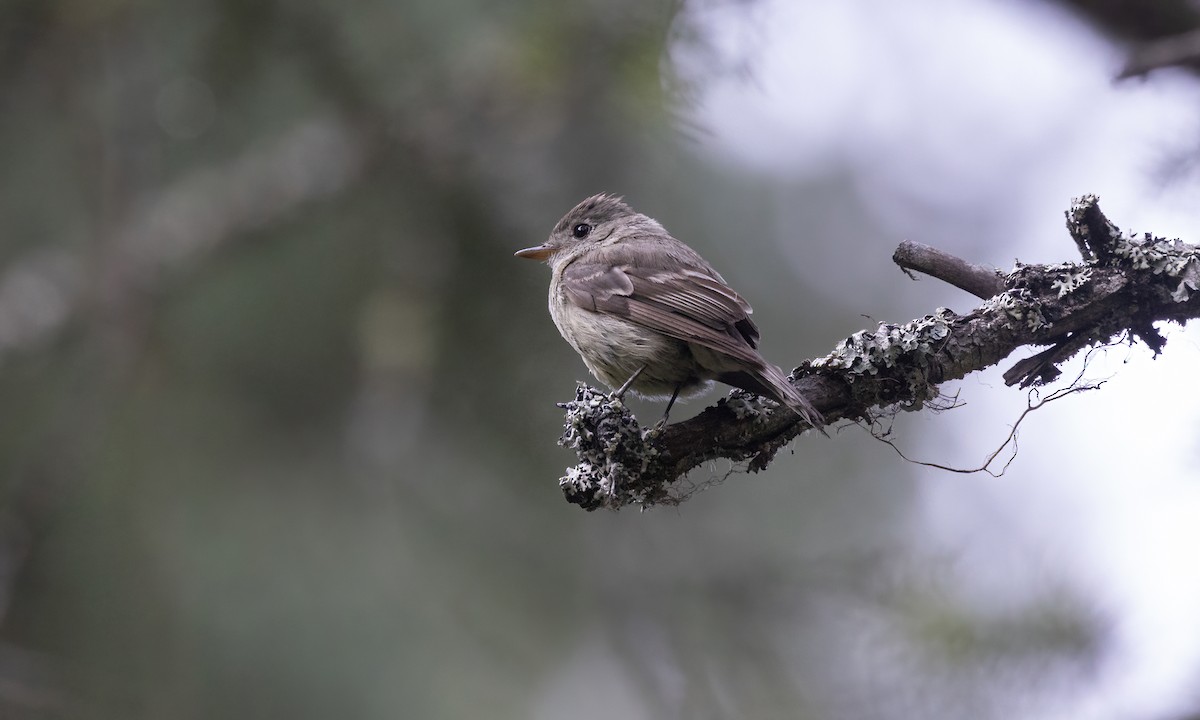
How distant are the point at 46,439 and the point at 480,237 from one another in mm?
1954

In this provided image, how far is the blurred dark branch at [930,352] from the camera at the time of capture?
6.13 feet

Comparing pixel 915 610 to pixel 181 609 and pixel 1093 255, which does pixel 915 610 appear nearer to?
pixel 1093 255

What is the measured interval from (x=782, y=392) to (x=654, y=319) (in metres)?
1.08

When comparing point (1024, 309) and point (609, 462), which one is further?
point (609, 462)

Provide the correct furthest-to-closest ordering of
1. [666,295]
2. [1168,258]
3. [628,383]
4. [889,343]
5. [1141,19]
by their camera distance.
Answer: [666,295] < [628,383] < [1141,19] < [889,343] < [1168,258]

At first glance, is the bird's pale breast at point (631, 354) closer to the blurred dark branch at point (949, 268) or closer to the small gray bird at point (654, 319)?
the small gray bird at point (654, 319)

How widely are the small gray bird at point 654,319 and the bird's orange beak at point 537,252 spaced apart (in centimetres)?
1

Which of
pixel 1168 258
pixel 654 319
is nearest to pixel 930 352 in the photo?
pixel 1168 258

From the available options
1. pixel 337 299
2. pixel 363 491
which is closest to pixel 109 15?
pixel 337 299

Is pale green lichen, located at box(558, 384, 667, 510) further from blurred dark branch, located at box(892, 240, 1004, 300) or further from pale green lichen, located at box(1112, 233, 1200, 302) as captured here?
pale green lichen, located at box(1112, 233, 1200, 302)

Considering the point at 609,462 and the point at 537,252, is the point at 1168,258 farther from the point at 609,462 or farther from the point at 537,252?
the point at 537,252

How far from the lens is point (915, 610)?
2.72 metres

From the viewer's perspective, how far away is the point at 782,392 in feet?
7.11

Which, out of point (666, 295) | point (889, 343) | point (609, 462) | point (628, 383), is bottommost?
point (609, 462)
